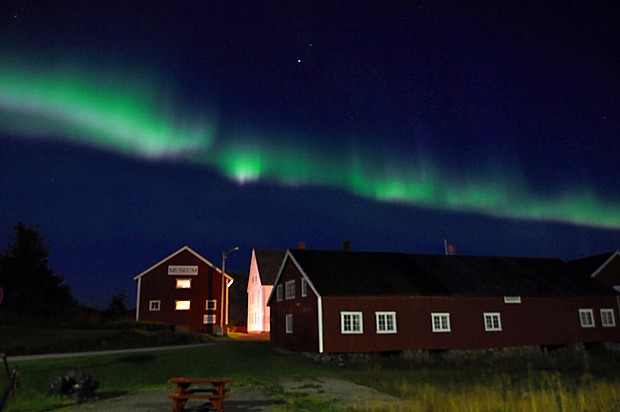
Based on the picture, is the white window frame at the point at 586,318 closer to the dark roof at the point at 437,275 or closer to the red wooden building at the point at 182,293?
the dark roof at the point at 437,275

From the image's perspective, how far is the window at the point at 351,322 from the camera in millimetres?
30984

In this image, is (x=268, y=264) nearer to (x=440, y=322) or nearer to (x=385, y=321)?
(x=385, y=321)

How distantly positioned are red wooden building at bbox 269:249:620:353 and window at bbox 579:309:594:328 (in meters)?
0.07

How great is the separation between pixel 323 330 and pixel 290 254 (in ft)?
23.3

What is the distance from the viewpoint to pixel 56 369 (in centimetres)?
2130

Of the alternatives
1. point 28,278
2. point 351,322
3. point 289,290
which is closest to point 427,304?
point 351,322

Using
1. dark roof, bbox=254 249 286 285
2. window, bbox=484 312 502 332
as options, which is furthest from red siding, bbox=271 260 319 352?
dark roof, bbox=254 249 286 285

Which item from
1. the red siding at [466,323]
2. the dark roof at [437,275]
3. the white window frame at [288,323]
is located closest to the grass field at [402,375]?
the red siding at [466,323]

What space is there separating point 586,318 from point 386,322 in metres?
17.0

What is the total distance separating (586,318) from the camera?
38.2 metres

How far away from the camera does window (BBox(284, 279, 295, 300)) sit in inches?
1400

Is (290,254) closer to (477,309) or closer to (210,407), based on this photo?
(477,309)

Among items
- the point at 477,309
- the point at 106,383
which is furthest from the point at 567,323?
the point at 106,383

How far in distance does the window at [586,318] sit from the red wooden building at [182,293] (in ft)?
105
